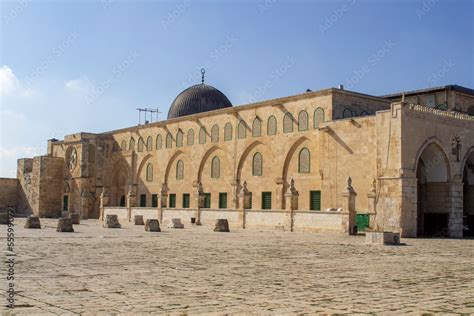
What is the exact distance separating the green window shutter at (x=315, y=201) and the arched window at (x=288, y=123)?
419 centimetres

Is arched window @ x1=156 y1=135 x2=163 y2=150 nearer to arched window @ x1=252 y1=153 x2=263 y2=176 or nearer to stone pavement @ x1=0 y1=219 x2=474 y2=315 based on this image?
arched window @ x1=252 y1=153 x2=263 y2=176

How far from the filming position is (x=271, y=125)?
116ft

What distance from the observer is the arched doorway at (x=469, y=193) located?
1212 inches

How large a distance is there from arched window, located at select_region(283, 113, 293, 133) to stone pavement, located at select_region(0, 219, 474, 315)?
19.8 m

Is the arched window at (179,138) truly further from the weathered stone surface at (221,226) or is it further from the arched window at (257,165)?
the weathered stone surface at (221,226)

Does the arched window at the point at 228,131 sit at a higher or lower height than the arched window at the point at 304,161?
higher

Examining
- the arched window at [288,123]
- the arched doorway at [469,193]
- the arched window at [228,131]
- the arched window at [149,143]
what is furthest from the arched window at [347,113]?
the arched window at [149,143]

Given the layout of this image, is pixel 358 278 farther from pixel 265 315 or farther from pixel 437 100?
pixel 437 100

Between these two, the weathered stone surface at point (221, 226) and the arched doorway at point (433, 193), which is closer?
the weathered stone surface at point (221, 226)

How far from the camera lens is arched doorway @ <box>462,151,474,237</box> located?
101 ft

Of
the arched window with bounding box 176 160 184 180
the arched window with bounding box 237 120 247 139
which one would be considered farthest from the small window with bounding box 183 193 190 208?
the arched window with bounding box 237 120 247 139

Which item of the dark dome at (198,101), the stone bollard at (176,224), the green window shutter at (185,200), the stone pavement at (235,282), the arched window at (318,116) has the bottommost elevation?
the stone bollard at (176,224)

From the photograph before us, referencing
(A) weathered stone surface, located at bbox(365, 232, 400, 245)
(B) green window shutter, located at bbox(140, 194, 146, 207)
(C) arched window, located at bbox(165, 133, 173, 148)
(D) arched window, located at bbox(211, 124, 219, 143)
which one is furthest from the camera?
(B) green window shutter, located at bbox(140, 194, 146, 207)

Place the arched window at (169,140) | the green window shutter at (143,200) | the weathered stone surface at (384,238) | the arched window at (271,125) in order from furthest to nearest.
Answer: the green window shutter at (143,200), the arched window at (169,140), the arched window at (271,125), the weathered stone surface at (384,238)
